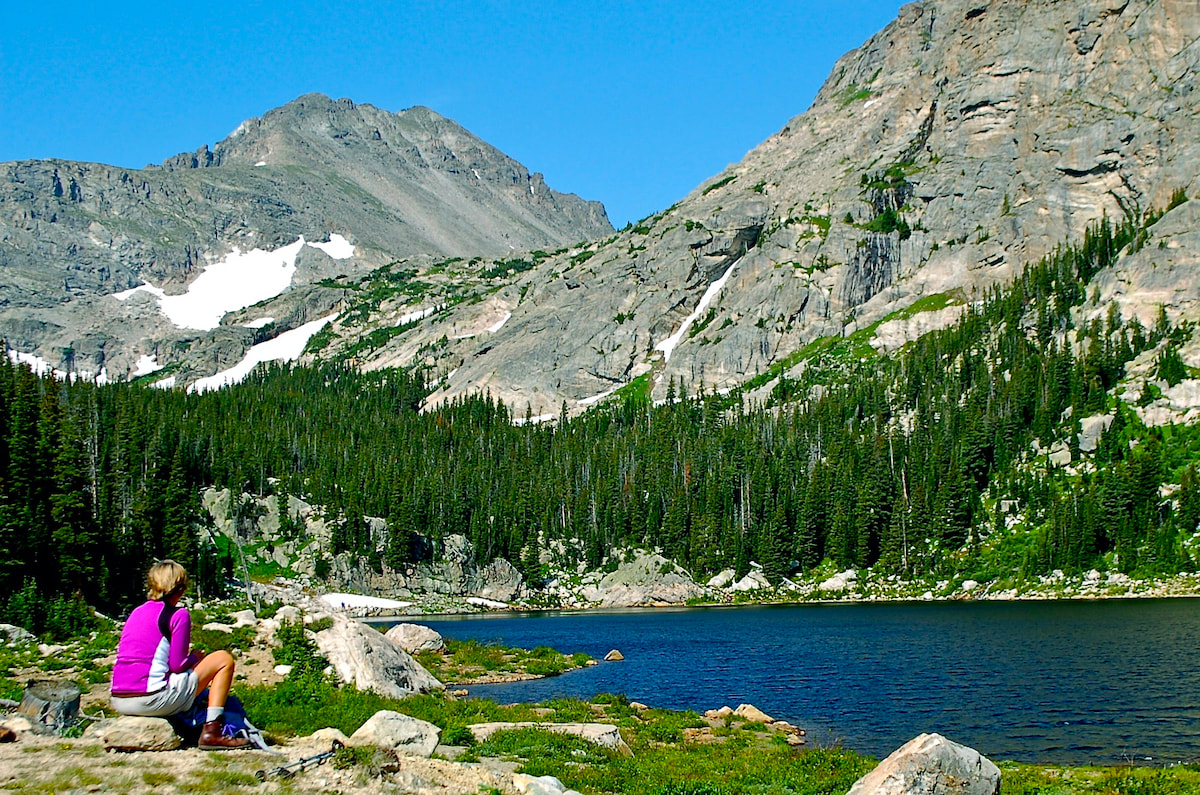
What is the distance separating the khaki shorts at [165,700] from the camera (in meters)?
14.6

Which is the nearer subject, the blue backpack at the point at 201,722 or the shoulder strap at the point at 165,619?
the shoulder strap at the point at 165,619

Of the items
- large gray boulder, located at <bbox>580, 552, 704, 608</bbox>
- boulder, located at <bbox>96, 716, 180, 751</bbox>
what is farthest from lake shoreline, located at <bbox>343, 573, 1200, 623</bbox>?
boulder, located at <bbox>96, 716, 180, 751</bbox>

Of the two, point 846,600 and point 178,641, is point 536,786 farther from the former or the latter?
point 846,600

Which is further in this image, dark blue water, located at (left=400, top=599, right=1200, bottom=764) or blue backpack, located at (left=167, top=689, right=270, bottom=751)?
dark blue water, located at (left=400, top=599, right=1200, bottom=764)

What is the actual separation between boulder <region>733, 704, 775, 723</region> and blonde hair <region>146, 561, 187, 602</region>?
27103mm

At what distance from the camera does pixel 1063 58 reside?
198000 mm

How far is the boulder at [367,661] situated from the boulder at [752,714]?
1309 centimetres

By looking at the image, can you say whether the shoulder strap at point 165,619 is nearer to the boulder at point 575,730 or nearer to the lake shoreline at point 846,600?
the boulder at point 575,730

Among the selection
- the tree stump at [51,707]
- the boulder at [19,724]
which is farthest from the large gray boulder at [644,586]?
the boulder at [19,724]

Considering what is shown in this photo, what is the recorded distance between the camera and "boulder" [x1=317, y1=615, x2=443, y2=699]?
3462 centimetres

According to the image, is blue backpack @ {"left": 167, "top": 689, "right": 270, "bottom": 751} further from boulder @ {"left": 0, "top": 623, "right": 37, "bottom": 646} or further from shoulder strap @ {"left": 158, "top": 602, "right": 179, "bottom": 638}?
boulder @ {"left": 0, "top": 623, "right": 37, "bottom": 646}

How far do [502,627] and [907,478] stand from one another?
67967 mm

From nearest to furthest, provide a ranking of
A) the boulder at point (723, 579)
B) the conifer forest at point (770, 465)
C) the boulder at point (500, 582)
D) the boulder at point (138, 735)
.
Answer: the boulder at point (138, 735)
the conifer forest at point (770, 465)
the boulder at point (723, 579)
the boulder at point (500, 582)

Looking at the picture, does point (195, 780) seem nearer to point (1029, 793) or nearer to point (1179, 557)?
point (1029, 793)
